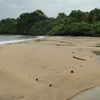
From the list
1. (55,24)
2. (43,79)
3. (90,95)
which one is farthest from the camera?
(55,24)

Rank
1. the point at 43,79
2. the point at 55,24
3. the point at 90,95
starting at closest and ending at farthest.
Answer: the point at 90,95 < the point at 43,79 < the point at 55,24

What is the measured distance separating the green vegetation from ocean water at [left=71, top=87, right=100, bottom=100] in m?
37.3

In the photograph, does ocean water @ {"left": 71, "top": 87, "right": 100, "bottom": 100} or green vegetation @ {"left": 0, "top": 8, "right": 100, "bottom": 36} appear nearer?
ocean water @ {"left": 71, "top": 87, "right": 100, "bottom": 100}

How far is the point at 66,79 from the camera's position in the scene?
8047 mm

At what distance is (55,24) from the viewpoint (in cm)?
5688

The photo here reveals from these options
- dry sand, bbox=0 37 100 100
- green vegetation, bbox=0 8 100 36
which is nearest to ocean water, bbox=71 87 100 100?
dry sand, bbox=0 37 100 100

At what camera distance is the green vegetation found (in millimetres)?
45531

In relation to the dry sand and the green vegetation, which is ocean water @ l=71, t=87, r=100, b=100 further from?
the green vegetation

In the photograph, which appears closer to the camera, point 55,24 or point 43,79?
point 43,79

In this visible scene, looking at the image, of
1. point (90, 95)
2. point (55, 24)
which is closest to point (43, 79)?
point (90, 95)

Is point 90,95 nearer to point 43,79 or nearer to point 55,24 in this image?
point 43,79

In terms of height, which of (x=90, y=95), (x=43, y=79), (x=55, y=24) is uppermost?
Answer: (x=55, y=24)

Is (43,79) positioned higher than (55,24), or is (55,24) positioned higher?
(55,24)

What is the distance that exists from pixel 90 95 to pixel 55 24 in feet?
165
